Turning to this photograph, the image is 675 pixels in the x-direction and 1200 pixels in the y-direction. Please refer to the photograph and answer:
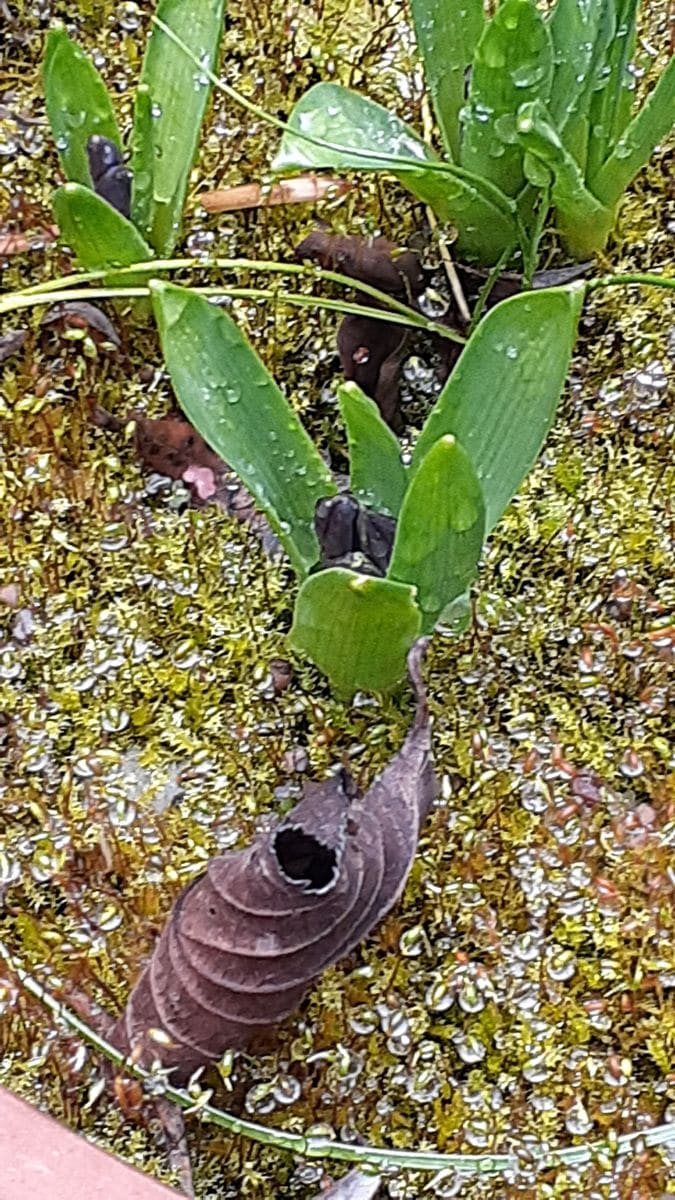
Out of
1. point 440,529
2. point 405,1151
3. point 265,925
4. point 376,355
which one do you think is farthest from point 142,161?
Answer: point 405,1151

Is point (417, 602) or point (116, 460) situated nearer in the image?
point (417, 602)

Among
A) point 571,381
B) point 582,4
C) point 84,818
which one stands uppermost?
point 582,4

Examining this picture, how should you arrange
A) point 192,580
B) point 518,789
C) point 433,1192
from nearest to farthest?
1. point 433,1192
2. point 518,789
3. point 192,580

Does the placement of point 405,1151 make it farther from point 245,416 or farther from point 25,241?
point 25,241

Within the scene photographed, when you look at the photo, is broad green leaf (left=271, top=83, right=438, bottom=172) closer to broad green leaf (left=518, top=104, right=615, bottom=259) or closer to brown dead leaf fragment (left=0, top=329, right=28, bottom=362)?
broad green leaf (left=518, top=104, right=615, bottom=259)

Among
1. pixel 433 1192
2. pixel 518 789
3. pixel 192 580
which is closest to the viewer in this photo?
pixel 433 1192

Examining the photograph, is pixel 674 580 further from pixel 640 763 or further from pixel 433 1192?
pixel 433 1192

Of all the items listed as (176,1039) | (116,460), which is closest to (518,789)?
(176,1039)

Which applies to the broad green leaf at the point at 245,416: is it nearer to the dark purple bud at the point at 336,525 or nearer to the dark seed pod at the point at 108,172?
the dark purple bud at the point at 336,525
